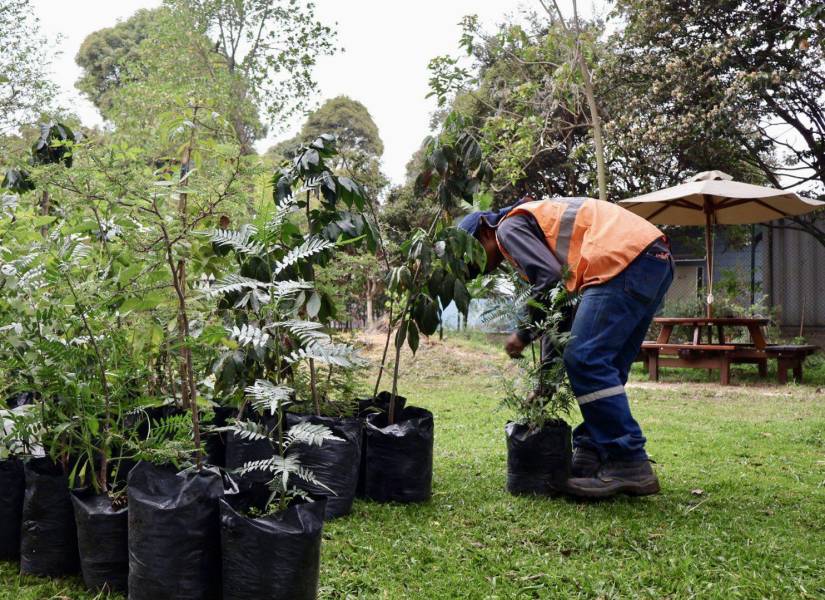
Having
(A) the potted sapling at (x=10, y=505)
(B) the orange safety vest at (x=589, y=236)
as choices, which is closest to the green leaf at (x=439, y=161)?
(B) the orange safety vest at (x=589, y=236)

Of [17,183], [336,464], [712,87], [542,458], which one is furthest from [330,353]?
[712,87]

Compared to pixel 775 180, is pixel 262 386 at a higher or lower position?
lower

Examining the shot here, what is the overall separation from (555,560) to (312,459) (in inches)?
Result: 39.2

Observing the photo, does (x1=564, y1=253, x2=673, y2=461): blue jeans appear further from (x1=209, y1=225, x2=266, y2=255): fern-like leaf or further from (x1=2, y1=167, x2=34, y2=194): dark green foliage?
(x1=2, y1=167, x2=34, y2=194): dark green foliage

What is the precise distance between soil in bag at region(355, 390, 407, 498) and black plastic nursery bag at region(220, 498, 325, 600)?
1.23m

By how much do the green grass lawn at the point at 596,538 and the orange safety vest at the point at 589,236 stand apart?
1024 mm

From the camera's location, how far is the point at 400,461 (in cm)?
304

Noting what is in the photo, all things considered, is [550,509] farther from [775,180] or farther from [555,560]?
[775,180]

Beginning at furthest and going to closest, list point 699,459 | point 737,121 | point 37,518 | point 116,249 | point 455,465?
point 737,121
point 699,459
point 455,465
point 116,249
point 37,518

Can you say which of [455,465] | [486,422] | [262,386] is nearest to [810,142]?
[486,422]

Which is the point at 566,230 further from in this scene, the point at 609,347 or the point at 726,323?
the point at 726,323

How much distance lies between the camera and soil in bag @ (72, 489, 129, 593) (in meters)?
2.06

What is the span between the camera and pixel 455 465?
12.8ft

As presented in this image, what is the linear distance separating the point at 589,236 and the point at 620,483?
1.07 metres
